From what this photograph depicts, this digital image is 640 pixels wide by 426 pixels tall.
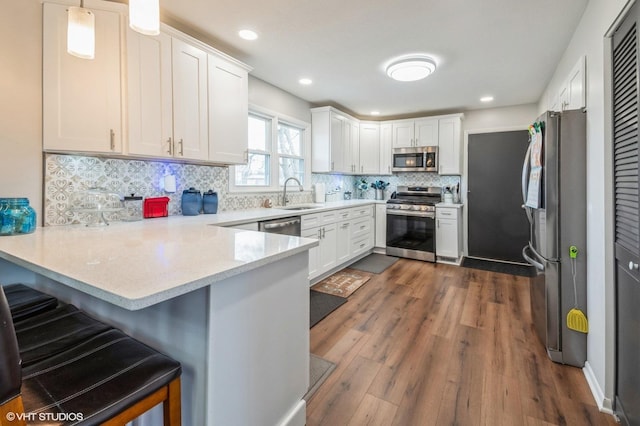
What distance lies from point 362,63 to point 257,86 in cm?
126

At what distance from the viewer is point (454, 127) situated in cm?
475

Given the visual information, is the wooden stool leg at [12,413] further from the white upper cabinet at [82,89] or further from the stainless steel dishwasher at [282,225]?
the stainless steel dishwasher at [282,225]

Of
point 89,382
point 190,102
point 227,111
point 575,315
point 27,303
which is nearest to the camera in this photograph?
point 89,382

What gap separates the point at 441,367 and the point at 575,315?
937mm

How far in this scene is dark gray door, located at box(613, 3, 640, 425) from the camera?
132cm

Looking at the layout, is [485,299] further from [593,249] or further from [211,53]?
[211,53]

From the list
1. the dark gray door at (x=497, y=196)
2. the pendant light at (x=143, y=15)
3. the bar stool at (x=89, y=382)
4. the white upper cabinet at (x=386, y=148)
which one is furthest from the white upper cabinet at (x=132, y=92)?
the dark gray door at (x=497, y=196)

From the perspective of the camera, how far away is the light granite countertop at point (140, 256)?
0.84 metres

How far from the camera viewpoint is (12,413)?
611 millimetres

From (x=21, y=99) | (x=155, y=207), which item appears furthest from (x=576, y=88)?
(x=21, y=99)

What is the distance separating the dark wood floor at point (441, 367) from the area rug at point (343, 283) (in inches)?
7.2

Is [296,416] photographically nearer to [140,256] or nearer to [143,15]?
[140,256]

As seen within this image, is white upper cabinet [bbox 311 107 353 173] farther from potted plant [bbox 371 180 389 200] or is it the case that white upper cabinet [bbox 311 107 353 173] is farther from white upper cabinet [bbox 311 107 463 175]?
potted plant [bbox 371 180 389 200]

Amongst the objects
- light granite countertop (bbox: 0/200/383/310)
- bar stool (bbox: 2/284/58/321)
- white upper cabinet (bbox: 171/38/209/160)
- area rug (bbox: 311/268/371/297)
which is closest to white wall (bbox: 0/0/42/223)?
light granite countertop (bbox: 0/200/383/310)
